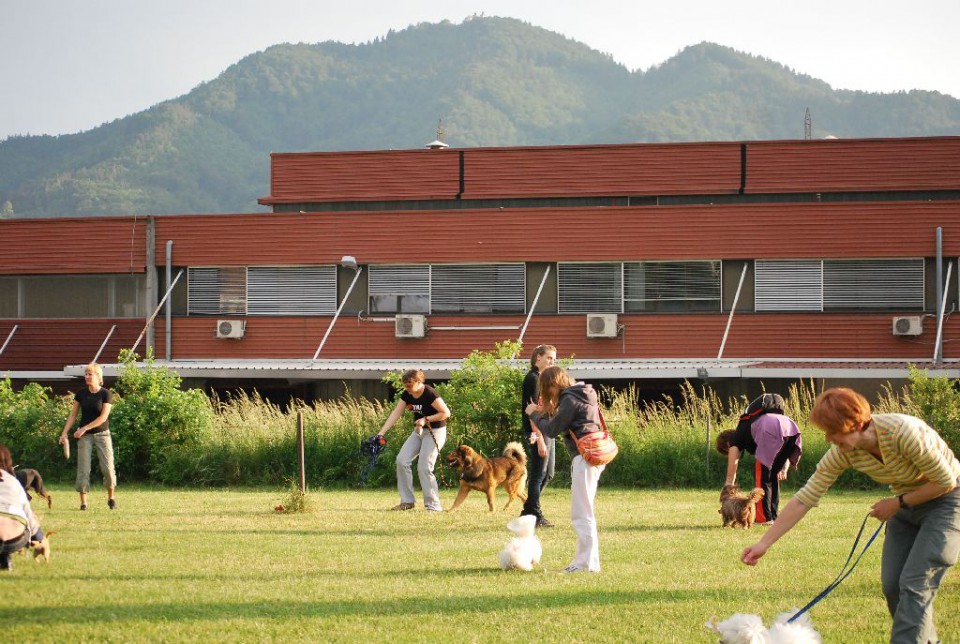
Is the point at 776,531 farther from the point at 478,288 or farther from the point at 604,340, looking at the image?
the point at 478,288

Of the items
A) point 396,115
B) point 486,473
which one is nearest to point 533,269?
point 486,473

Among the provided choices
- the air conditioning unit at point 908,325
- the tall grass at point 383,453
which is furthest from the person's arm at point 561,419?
the air conditioning unit at point 908,325

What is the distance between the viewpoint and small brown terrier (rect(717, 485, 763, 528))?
515 inches

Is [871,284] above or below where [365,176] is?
below

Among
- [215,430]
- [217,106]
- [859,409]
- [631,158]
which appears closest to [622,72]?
[217,106]

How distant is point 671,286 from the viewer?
28.9 meters

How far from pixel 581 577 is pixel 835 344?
19.8 meters

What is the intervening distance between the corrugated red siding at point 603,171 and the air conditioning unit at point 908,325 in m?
5.67

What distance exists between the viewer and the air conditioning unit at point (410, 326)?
95.6ft

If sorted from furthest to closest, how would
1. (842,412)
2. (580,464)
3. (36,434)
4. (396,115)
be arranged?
(396,115)
(36,434)
(580,464)
(842,412)

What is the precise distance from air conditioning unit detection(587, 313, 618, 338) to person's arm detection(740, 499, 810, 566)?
21.8m

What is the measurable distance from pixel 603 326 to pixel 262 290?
27.7 ft

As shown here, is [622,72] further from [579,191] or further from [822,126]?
[579,191]

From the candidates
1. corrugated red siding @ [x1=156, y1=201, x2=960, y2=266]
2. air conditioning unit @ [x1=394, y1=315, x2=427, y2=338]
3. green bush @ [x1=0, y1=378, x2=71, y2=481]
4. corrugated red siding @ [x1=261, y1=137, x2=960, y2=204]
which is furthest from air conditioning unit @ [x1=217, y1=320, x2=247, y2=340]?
green bush @ [x1=0, y1=378, x2=71, y2=481]
